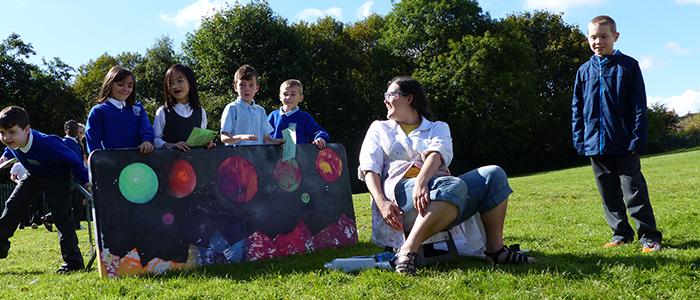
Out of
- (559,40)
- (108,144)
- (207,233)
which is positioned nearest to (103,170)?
(108,144)

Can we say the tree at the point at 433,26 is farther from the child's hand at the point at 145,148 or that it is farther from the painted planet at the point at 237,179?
the child's hand at the point at 145,148

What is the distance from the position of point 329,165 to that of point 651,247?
3.23 m

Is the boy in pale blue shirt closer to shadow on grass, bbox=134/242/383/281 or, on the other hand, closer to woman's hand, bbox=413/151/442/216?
shadow on grass, bbox=134/242/383/281

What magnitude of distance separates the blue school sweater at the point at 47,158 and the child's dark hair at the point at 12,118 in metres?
0.16

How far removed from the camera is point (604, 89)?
4508 millimetres

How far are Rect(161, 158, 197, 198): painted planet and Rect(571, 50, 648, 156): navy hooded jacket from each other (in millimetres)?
3899

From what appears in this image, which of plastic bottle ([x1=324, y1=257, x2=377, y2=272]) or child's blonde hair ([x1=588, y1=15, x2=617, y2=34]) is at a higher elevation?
child's blonde hair ([x1=588, y1=15, x2=617, y2=34])

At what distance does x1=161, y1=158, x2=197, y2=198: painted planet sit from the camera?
14.3 feet

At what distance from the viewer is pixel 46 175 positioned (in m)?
5.16

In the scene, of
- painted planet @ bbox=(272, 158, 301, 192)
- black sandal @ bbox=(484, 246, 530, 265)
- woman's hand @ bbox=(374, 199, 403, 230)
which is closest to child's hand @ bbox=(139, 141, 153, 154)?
painted planet @ bbox=(272, 158, 301, 192)

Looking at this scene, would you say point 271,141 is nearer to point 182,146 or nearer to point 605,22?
point 182,146

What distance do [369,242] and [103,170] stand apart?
9.56 feet

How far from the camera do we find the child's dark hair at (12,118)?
503cm

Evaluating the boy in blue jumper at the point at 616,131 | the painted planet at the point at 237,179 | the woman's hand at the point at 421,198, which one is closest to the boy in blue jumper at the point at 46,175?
the painted planet at the point at 237,179
